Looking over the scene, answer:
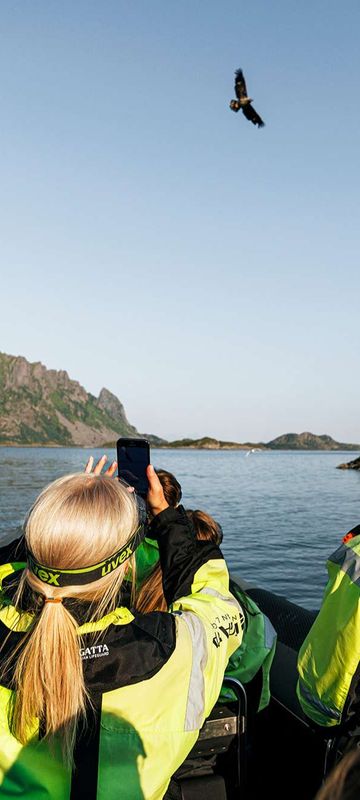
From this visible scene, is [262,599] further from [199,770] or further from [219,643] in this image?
[219,643]

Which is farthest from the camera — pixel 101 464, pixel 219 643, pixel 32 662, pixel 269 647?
pixel 269 647

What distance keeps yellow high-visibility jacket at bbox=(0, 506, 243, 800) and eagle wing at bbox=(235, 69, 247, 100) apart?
1098 centimetres

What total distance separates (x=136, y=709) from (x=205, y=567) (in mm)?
698

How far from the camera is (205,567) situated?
7.76 ft

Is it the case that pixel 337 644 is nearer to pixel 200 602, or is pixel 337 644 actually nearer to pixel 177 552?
pixel 200 602

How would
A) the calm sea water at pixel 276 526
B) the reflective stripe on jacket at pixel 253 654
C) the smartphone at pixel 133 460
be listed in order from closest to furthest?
the reflective stripe on jacket at pixel 253 654 < the smartphone at pixel 133 460 < the calm sea water at pixel 276 526

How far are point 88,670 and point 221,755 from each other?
5.02 ft

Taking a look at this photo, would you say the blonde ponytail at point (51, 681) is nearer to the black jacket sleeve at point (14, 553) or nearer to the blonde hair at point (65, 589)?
the blonde hair at point (65, 589)

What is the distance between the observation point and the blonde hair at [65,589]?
170 centimetres

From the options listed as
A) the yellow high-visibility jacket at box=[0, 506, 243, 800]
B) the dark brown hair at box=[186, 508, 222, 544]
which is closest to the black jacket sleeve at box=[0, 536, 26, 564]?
the yellow high-visibility jacket at box=[0, 506, 243, 800]

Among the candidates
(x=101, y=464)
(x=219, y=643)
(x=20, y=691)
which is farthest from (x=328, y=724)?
(x=101, y=464)

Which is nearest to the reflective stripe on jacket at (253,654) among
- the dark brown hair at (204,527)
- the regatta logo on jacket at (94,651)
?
the dark brown hair at (204,527)

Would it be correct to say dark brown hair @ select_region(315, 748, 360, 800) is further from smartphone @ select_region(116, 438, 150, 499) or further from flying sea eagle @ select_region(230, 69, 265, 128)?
flying sea eagle @ select_region(230, 69, 265, 128)

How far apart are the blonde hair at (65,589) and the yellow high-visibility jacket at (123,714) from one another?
0.04 metres
